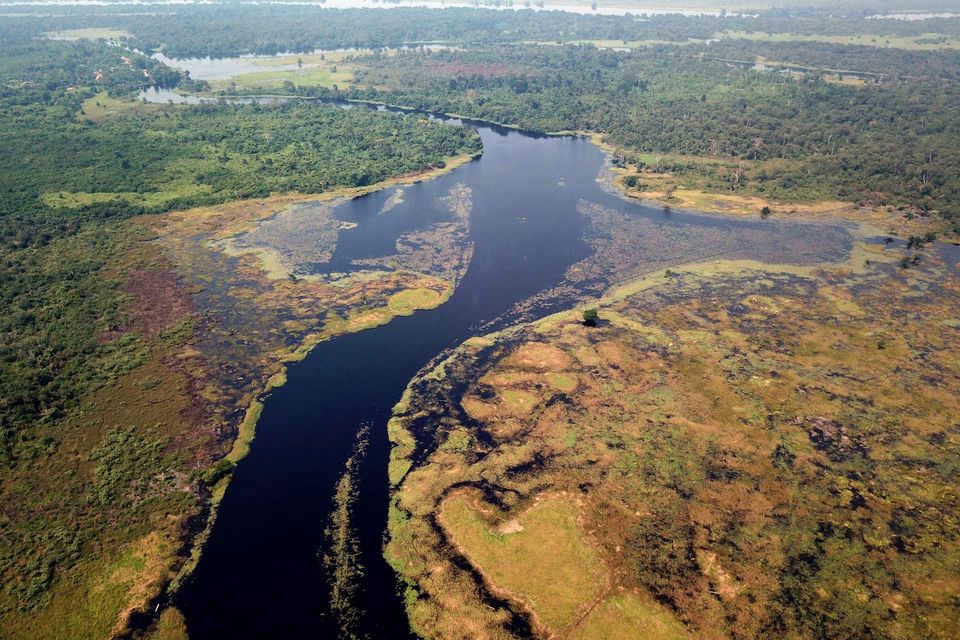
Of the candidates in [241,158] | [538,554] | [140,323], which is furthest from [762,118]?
[140,323]

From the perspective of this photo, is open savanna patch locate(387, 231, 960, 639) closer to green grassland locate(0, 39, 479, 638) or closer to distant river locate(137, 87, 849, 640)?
distant river locate(137, 87, 849, 640)

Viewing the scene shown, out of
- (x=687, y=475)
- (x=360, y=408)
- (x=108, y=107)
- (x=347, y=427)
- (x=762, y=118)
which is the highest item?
(x=762, y=118)

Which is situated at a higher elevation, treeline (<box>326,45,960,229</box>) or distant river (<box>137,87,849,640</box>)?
treeline (<box>326,45,960,229</box>)

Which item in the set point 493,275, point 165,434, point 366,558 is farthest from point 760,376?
point 165,434

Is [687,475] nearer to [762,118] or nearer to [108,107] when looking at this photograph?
[762,118]

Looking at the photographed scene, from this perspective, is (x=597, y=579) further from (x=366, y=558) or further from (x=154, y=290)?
(x=154, y=290)

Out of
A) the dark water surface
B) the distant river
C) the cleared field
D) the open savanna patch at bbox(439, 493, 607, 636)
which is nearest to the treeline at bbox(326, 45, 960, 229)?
the distant river
